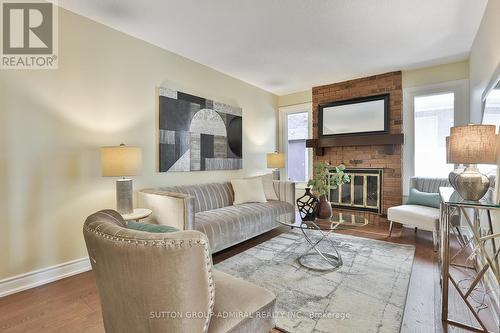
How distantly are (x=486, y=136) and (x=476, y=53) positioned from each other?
193 cm

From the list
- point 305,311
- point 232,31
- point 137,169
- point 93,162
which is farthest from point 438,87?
point 93,162

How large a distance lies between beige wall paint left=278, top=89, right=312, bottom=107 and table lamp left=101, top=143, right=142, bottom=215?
375 cm

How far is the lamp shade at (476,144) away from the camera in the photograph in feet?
6.05

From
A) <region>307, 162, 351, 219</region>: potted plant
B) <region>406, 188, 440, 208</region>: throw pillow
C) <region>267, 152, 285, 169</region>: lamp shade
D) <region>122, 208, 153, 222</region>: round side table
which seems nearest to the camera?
<region>122, 208, 153, 222</region>: round side table

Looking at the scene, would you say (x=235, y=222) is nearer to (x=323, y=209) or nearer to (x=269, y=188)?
(x=323, y=209)

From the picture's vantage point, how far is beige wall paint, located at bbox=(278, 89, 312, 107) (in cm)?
520

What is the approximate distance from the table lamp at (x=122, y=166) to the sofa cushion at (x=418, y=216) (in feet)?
10.8

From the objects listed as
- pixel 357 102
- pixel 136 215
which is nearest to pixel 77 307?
pixel 136 215

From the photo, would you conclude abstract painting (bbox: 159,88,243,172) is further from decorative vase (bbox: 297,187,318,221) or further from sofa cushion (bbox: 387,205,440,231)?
sofa cushion (bbox: 387,205,440,231)

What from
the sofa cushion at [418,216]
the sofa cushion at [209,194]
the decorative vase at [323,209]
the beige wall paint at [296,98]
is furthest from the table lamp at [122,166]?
the beige wall paint at [296,98]

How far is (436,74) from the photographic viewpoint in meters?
3.90

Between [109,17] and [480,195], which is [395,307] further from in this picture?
[109,17]

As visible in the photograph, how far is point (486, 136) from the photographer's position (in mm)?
1842

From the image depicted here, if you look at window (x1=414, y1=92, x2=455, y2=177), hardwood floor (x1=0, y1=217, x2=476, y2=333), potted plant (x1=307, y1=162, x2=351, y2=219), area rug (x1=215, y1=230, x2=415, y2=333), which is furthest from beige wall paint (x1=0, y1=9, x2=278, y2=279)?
window (x1=414, y1=92, x2=455, y2=177)
